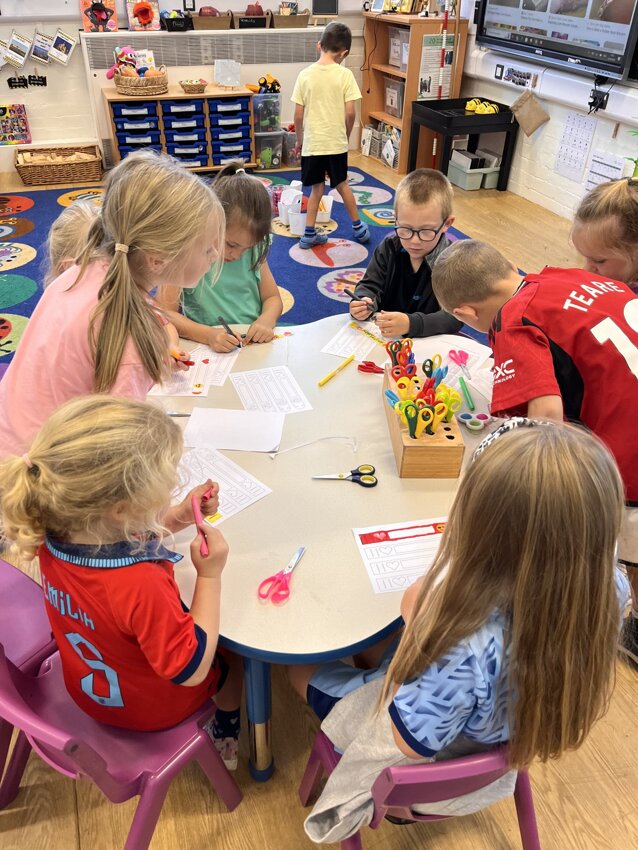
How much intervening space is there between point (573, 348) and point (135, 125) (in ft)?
13.5

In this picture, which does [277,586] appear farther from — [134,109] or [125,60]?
[125,60]

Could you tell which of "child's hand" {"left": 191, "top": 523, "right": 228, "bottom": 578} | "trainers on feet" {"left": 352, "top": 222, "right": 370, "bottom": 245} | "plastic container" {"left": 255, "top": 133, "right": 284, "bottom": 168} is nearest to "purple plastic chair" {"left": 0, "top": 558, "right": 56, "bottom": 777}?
"child's hand" {"left": 191, "top": 523, "right": 228, "bottom": 578}

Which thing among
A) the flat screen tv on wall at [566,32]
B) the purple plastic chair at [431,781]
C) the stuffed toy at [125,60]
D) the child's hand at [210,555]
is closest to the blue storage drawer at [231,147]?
the stuffed toy at [125,60]

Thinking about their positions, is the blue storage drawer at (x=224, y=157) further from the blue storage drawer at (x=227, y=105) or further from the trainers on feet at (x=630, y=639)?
the trainers on feet at (x=630, y=639)

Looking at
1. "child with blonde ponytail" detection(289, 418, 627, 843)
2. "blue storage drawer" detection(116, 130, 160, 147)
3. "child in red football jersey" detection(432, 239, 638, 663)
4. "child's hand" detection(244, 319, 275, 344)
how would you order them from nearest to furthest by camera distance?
"child with blonde ponytail" detection(289, 418, 627, 843) → "child in red football jersey" detection(432, 239, 638, 663) → "child's hand" detection(244, 319, 275, 344) → "blue storage drawer" detection(116, 130, 160, 147)

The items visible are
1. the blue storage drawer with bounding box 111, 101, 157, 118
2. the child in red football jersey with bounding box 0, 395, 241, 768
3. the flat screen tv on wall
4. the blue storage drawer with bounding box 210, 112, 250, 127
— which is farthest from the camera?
the blue storage drawer with bounding box 210, 112, 250, 127

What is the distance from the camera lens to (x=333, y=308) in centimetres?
315

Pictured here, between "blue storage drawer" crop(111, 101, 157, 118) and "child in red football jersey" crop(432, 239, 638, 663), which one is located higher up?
"child in red football jersey" crop(432, 239, 638, 663)

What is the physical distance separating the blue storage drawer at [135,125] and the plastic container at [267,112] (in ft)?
2.48

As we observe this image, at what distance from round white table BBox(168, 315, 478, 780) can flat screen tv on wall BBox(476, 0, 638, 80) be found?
2971 mm

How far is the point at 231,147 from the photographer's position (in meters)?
4.75

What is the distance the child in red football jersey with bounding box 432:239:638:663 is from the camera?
49.3 inches

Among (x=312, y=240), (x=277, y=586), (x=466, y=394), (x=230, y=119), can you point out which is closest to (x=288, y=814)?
(x=277, y=586)

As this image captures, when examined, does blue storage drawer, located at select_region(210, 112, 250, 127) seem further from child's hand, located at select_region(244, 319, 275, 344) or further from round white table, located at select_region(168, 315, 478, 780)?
round white table, located at select_region(168, 315, 478, 780)
